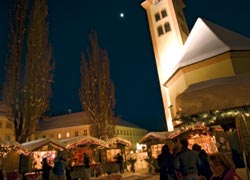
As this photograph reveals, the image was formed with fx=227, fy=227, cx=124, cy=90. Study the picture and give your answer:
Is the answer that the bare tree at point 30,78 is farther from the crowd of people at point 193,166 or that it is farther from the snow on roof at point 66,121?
the snow on roof at point 66,121

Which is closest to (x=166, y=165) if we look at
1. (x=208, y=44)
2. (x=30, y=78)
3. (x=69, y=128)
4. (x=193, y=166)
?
(x=193, y=166)

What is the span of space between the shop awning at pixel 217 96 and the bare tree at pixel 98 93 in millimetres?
18413

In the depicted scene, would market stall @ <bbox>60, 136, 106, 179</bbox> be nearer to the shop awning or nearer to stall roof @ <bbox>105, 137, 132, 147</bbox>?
stall roof @ <bbox>105, 137, 132, 147</bbox>

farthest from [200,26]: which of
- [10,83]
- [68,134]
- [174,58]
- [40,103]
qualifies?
[68,134]

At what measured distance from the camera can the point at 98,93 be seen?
27.5 metres

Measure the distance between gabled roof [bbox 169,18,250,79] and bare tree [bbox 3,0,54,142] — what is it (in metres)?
12.1

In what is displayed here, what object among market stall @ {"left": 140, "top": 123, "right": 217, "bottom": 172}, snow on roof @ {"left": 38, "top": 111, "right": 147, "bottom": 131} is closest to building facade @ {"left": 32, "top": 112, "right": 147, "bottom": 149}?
snow on roof @ {"left": 38, "top": 111, "right": 147, "bottom": 131}

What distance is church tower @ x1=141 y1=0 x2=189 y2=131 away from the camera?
24.6 metres

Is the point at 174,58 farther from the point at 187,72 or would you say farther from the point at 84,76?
the point at 84,76

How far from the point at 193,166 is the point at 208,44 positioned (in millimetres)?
13714

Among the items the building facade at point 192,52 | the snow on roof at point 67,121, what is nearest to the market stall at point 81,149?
the building facade at point 192,52

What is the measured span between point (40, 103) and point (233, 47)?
Result: 16.4 m

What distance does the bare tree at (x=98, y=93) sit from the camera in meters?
26.2

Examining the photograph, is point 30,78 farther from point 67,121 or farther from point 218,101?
point 67,121
